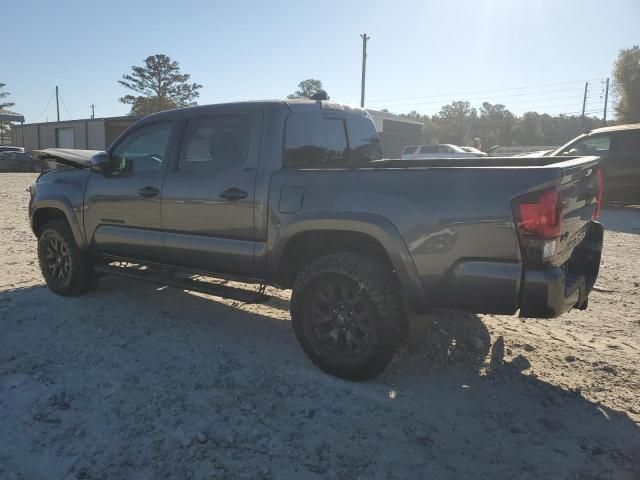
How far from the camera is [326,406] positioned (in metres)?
3.21

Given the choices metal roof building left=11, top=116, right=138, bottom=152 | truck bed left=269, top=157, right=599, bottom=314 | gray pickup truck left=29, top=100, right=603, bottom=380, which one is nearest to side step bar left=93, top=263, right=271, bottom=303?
gray pickup truck left=29, top=100, right=603, bottom=380

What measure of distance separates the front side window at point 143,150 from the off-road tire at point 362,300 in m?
→ 1.85

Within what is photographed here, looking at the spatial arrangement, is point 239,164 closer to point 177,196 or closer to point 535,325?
→ point 177,196

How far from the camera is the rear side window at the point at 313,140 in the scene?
156 inches

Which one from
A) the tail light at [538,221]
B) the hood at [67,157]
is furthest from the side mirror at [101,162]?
the tail light at [538,221]

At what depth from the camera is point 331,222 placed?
3434 millimetres

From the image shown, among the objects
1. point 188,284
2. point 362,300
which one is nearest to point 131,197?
point 188,284

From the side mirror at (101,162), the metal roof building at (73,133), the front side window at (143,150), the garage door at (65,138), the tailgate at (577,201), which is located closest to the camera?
the tailgate at (577,201)

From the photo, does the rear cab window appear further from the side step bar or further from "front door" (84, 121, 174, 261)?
"front door" (84, 121, 174, 261)

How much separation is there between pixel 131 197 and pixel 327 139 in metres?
1.85

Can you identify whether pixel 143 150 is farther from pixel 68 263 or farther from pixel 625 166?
pixel 625 166

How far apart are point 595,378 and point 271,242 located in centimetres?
246

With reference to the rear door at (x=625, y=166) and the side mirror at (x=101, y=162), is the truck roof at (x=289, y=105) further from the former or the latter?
the rear door at (x=625, y=166)

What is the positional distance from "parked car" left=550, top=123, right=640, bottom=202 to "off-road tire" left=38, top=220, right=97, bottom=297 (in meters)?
10.1
